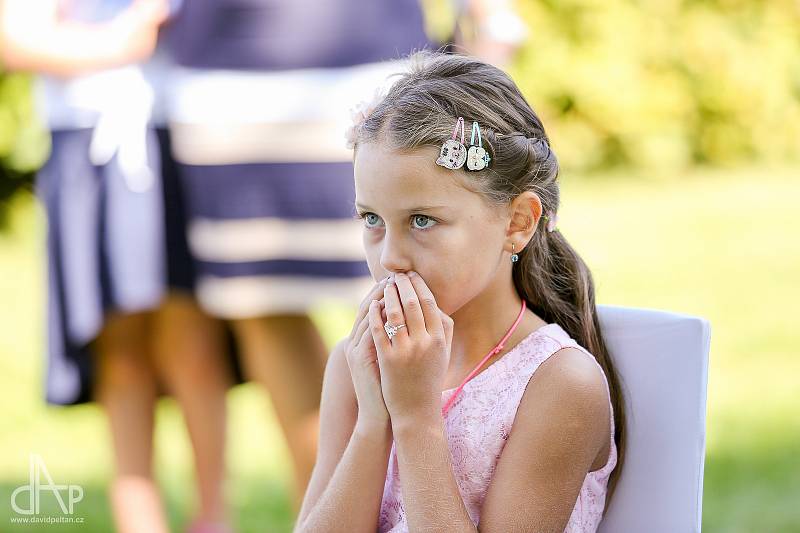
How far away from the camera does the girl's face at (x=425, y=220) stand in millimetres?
2061

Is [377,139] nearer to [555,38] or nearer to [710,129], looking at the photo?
[555,38]

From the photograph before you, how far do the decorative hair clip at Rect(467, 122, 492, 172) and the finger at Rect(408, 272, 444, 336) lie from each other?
0.23m

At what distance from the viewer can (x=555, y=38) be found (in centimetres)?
1100

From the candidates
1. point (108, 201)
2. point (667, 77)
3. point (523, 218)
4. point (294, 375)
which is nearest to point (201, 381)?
point (294, 375)

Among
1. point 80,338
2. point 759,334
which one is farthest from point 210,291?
point 759,334

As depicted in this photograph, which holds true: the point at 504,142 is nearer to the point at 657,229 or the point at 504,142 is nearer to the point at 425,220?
the point at 425,220

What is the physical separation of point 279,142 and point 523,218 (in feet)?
4.10

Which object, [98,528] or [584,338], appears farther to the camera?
[98,528]

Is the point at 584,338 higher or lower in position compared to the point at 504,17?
lower

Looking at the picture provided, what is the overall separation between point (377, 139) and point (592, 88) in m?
9.21

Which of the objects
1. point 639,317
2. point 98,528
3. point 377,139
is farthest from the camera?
point 98,528

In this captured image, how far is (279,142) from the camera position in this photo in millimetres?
3283

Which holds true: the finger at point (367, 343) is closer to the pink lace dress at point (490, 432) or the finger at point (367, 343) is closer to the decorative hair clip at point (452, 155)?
the pink lace dress at point (490, 432)

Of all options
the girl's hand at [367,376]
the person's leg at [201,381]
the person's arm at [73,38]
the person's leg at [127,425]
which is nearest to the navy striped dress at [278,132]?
the person's arm at [73,38]
